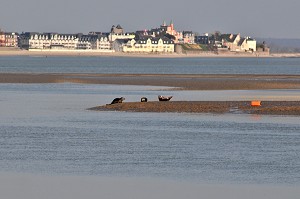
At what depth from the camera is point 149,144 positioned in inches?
1139

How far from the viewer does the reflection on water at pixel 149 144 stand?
930 inches

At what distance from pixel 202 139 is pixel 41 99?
64.4 feet

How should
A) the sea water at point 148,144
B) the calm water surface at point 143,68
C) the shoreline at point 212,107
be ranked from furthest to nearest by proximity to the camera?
the calm water surface at point 143,68 < the shoreline at point 212,107 < the sea water at point 148,144

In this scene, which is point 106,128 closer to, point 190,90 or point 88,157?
point 88,157

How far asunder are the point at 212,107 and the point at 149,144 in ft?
44.3

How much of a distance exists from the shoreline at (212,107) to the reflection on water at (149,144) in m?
1.38

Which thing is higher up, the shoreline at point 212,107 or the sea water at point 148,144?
the shoreline at point 212,107

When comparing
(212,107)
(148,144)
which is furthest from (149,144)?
(212,107)

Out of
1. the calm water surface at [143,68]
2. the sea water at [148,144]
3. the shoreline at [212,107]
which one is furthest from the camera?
the calm water surface at [143,68]

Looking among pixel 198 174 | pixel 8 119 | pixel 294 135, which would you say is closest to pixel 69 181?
pixel 198 174

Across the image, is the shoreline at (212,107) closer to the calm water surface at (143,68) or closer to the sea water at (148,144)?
the sea water at (148,144)

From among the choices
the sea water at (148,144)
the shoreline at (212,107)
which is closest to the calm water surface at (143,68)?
the shoreline at (212,107)

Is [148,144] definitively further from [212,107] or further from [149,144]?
[212,107]

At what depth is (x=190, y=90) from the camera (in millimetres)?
58250
